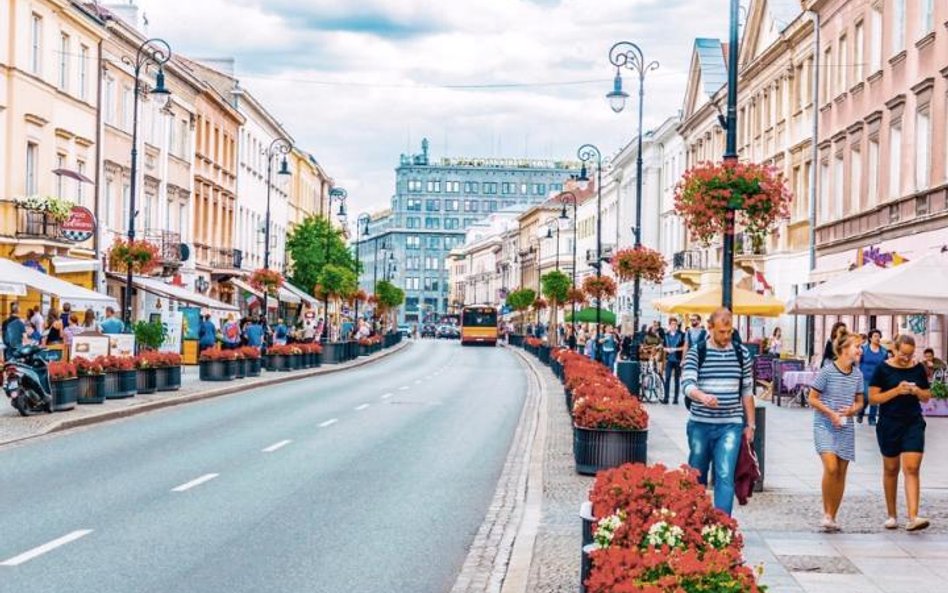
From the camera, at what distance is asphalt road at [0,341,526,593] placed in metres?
9.55

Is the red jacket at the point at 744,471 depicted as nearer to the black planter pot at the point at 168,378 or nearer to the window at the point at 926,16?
the black planter pot at the point at 168,378

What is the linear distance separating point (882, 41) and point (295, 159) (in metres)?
63.4

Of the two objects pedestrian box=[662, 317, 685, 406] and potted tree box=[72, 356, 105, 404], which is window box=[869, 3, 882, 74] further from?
potted tree box=[72, 356, 105, 404]

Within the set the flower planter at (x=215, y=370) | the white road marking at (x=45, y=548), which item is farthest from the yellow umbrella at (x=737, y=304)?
the white road marking at (x=45, y=548)

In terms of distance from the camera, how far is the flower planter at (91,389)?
25.0 m

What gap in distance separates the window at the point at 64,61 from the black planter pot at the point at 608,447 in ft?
97.3

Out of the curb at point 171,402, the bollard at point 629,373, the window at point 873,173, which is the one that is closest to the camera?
the curb at point 171,402

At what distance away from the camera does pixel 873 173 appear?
36625mm

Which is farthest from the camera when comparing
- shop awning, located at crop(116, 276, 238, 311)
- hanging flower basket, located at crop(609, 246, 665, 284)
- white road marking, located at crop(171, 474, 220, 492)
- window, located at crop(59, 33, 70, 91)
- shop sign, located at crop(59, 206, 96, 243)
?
shop awning, located at crop(116, 276, 238, 311)

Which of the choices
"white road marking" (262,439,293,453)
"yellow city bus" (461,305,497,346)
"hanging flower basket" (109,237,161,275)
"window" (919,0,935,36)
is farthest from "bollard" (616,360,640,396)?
"yellow city bus" (461,305,497,346)

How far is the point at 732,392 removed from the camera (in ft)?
35.5

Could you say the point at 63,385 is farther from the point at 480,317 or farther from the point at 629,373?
the point at 480,317

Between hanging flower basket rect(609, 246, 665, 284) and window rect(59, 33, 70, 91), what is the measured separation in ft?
55.1

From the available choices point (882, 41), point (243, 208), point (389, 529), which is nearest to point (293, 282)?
point (243, 208)
